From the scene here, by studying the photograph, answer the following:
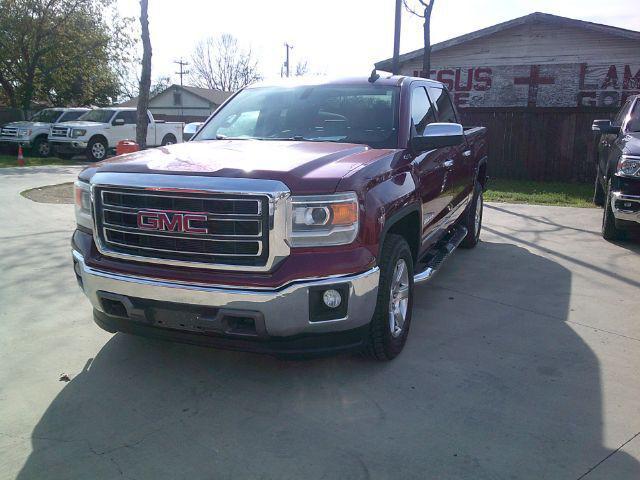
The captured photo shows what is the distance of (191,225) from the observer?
3.26 metres

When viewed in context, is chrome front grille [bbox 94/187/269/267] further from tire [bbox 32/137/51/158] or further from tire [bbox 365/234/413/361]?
tire [bbox 32/137/51/158]

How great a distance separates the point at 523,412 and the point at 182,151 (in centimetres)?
272

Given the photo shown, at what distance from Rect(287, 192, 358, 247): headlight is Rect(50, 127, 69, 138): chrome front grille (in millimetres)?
18583

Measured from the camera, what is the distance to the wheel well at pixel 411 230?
419cm

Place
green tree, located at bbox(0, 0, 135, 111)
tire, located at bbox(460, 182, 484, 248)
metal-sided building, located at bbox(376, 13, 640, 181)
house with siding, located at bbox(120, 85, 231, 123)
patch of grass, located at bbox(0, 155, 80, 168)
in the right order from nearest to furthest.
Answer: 1. tire, located at bbox(460, 182, 484, 248)
2. metal-sided building, located at bbox(376, 13, 640, 181)
3. patch of grass, located at bbox(0, 155, 80, 168)
4. green tree, located at bbox(0, 0, 135, 111)
5. house with siding, located at bbox(120, 85, 231, 123)

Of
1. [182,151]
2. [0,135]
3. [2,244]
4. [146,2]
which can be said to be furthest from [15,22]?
[182,151]

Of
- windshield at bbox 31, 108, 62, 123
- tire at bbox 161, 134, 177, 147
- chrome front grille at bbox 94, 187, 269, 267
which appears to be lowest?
tire at bbox 161, 134, 177, 147

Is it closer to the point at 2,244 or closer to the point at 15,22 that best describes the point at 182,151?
A: the point at 2,244

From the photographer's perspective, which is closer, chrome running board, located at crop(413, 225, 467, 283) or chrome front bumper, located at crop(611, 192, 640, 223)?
chrome running board, located at crop(413, 225, 467, 283)

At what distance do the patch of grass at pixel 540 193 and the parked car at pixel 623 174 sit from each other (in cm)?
247

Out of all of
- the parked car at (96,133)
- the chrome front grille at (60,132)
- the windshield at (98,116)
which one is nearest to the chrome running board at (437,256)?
the parked car at (96,133)

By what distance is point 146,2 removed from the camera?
40.2 ft

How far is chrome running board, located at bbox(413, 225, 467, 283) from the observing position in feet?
14.9

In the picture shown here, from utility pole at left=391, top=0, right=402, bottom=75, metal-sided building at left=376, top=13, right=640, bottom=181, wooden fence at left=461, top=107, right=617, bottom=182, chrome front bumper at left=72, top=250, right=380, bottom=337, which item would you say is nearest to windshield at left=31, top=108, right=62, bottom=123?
metal-sided building at left=376, top=13, right=640, bottom=181
